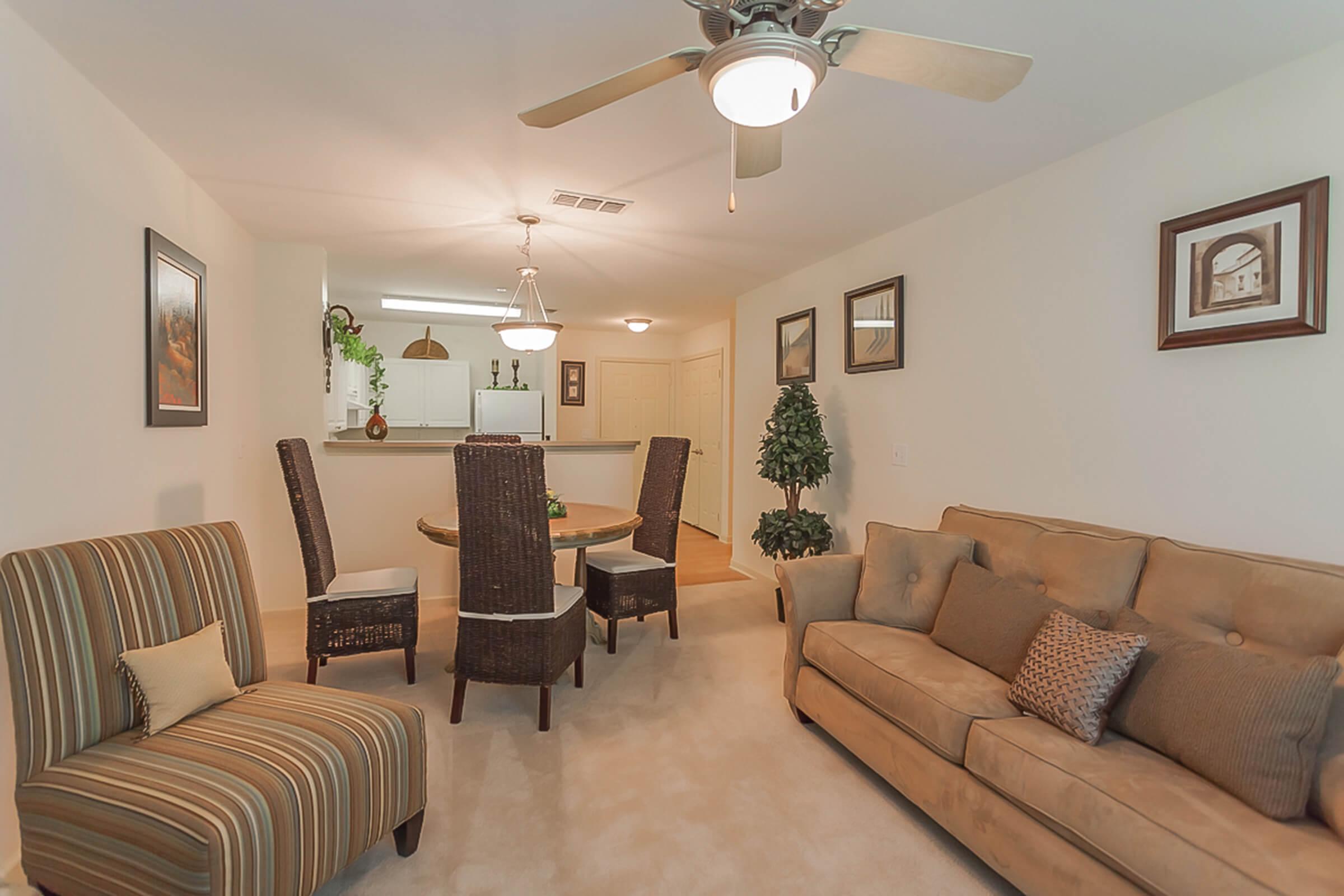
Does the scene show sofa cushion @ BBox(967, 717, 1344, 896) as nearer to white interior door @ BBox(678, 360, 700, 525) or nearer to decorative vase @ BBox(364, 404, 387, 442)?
decorative vase @ BBox(364, 404, 387, 442)

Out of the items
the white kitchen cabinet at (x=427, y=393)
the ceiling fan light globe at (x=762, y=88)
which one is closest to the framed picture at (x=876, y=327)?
the ceiling fan light globe at (x=762, y=88)

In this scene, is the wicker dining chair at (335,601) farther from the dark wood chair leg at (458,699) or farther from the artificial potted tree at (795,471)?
the artificial potted tree at (795,471)

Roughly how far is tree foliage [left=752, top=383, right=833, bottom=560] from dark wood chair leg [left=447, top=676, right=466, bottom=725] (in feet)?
6.74

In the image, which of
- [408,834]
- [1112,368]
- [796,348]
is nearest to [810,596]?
[1112,368]

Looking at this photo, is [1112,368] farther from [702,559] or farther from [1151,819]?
[702,559]

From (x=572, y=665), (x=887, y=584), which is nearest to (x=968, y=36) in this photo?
(x=887, y=584)

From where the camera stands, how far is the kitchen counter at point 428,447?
4270 millimetres

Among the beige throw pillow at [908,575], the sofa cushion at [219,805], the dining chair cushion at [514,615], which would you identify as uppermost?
the beige throw pillow at [908,575]

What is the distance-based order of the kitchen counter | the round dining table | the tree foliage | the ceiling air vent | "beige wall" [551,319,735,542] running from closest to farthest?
the round dining table < the ceiling air vent < the tree foliage < the kitchen counter < "beige wall" [551,319,735,542]

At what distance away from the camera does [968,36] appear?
183cm

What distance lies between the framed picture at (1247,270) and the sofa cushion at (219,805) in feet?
9.55

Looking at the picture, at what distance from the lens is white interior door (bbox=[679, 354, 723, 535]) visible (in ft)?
22.8

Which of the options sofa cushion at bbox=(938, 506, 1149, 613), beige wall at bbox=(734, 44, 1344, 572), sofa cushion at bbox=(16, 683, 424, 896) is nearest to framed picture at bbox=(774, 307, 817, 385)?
beige wall at bbox=(734, 44, 1344, 572)

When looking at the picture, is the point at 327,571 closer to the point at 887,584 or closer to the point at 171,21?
the point at 171,21
